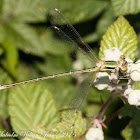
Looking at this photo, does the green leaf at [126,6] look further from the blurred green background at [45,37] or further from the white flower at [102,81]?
the white flower at [102,81]

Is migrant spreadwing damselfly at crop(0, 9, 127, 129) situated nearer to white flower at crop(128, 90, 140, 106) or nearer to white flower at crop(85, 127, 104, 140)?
white flower at crop(85, 127, 104, 140)

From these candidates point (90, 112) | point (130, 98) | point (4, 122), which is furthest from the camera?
point (90, 112)

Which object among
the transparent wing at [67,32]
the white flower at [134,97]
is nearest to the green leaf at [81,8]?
the transparent wing at [67,32]

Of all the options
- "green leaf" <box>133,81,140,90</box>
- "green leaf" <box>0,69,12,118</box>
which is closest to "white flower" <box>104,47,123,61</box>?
"green leaf" <box>133,81,140,90</box>

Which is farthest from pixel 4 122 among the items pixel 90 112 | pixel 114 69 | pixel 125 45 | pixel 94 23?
pixel 94 23

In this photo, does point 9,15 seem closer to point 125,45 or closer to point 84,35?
point 84,35

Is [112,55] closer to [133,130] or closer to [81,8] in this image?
[133,130]

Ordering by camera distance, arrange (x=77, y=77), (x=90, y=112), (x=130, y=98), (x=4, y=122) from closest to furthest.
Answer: (x=130, y=98) < (x=4, y=122) < (x=90, y=112) < (x=77, y=77)
